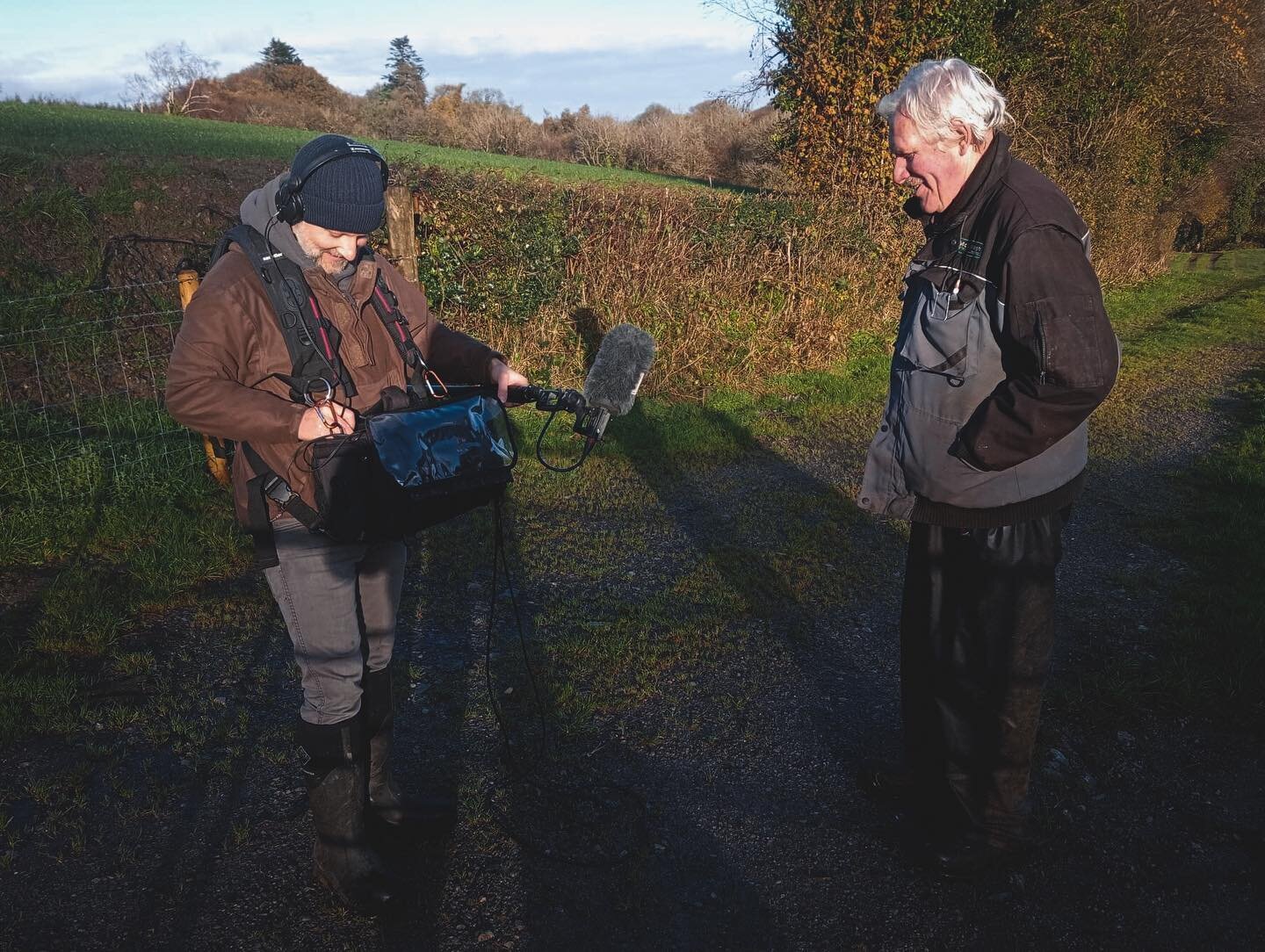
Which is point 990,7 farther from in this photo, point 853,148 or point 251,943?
point 251,943

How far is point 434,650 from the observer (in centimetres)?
464

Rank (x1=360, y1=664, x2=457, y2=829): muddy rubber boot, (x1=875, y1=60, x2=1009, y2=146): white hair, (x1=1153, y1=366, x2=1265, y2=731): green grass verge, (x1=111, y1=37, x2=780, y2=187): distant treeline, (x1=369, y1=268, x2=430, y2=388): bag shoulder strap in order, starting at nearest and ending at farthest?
(x1=875, y1=60, x2=1009, y2=146): white hair
(x1=369, y1=268, x2=430, y2=388): bag shoulder strap
(x1=360, y1=664, x2=457, y2=829): muddy rubber boot
(x1=1153, y1=366, x2=1265, y2=731): green grass verge
(x1=111, y1=37, x2=780, y2=187): distant treeline

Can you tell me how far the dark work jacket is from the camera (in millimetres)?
2551

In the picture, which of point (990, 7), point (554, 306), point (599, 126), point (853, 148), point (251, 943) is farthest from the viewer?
point (599, 126)

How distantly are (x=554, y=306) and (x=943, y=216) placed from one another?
22.7 ft

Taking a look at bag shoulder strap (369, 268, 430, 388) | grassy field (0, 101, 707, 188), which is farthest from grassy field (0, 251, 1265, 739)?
grassy field (0, 101, 707, 188)

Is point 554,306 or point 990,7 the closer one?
point 554,306

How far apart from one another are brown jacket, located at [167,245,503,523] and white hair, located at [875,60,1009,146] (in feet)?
5.85

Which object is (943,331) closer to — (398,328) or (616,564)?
(398,328)

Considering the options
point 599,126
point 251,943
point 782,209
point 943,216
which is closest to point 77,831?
point 251,943

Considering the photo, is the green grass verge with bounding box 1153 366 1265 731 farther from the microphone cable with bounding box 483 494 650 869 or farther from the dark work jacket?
the microphone cable with bounding box 483 494 650 869

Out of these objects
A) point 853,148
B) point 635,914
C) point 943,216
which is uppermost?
point 853,148

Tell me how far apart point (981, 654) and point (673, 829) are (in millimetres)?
1310

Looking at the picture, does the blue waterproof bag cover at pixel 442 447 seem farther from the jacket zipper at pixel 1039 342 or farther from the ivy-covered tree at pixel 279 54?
the ivy-covered tree at pixel 279 54
